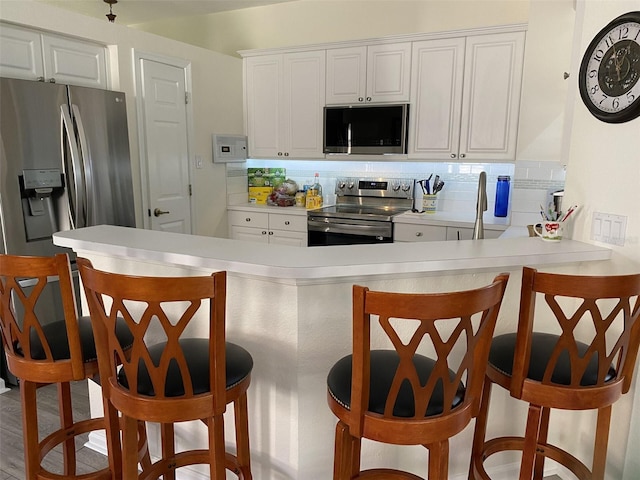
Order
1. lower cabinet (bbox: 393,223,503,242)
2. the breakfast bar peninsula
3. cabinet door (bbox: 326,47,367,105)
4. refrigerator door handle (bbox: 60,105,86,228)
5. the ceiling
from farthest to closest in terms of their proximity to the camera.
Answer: the ceiling
cabinet door (bbox: 326,47,367,105)
lower cabinet (bbox: 393,223,503,242)
refrigerator door handle (bbox: 60,105,86,228)
the breakfast bar peninsula

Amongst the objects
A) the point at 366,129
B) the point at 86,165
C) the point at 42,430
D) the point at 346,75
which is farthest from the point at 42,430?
the point at 346,75

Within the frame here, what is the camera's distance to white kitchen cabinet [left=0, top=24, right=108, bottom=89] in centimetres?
274

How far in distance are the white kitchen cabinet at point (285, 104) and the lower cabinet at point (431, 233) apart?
3.59 ft

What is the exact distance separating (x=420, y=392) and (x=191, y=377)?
2.18 feet

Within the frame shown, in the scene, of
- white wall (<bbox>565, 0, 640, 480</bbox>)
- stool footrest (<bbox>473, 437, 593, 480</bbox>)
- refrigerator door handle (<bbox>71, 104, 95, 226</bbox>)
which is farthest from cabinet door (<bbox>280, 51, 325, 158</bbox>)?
stool footrest (<bbox>473, 437, 593, 480</bbox>)

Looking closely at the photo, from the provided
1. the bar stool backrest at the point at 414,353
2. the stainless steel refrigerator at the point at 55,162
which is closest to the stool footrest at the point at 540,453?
the bar stool backrest at the point at 414,353

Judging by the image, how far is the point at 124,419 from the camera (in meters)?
1.41

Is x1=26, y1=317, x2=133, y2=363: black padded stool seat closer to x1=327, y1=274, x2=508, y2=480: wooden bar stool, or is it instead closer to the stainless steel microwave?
x1=327, y1=274, x2=508, y2=480: wooden bar stool

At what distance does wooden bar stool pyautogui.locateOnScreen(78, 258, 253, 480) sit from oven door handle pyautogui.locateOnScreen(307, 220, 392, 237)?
8.19 feet

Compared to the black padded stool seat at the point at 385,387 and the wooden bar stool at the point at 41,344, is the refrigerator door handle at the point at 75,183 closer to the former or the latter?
the wooden bar stool at the point at 41,344

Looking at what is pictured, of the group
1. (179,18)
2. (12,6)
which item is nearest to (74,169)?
(12,6)

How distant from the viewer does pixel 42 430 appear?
2490 millimetres

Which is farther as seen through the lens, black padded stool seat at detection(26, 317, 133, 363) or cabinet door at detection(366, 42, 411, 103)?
cabinet door at detection(366, 42, 411, 103)

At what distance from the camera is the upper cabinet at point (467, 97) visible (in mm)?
3527
